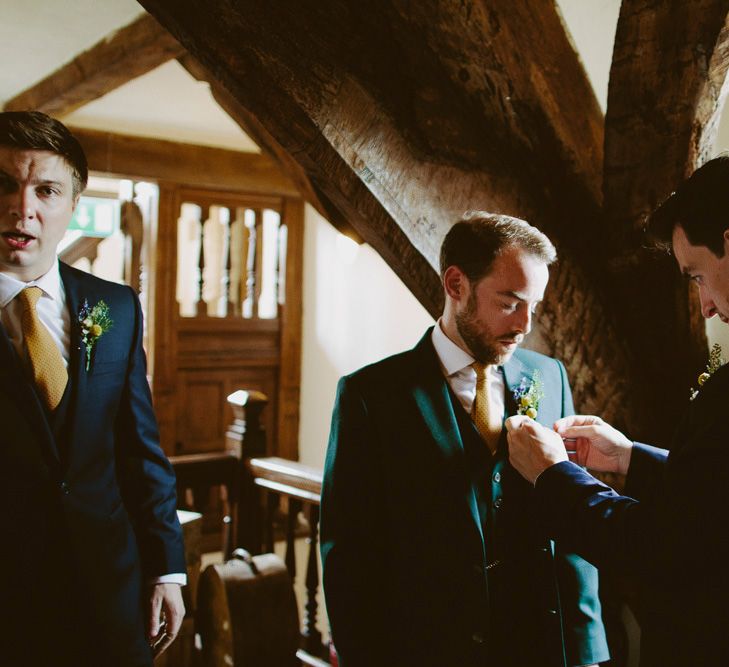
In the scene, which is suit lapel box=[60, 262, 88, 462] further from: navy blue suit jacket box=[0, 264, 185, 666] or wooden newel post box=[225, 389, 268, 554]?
wooden newel post box=[225, 389, 268, 554]

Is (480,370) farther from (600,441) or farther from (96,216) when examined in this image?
(96,216)

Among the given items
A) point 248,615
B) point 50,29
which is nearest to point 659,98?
point 248,615

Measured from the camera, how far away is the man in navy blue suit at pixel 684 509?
1.22m

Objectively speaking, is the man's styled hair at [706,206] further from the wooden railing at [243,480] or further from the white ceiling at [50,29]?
the white ceiling at [50,29]

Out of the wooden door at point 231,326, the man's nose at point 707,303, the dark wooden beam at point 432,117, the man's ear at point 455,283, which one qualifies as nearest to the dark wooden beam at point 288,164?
the dark wooden beam at point 432,117

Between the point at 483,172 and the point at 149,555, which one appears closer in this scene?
the point at 149,555

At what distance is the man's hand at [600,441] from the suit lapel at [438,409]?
0.80 ft

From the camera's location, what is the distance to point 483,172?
196cm

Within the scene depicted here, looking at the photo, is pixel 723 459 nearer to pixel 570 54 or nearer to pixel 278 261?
pixel 570 54

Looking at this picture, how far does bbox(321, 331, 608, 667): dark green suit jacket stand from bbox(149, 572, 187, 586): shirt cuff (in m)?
0.36

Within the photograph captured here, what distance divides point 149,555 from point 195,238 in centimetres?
770

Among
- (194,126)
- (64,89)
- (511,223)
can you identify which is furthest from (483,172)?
(194,126)

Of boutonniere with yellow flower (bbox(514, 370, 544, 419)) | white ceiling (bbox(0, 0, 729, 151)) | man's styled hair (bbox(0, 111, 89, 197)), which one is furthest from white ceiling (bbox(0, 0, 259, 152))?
boutonniere with yellow flower (bbox(514, 370, 544, 419))

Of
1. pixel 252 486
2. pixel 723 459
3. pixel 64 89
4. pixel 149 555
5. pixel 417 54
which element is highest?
pixel 64 89
